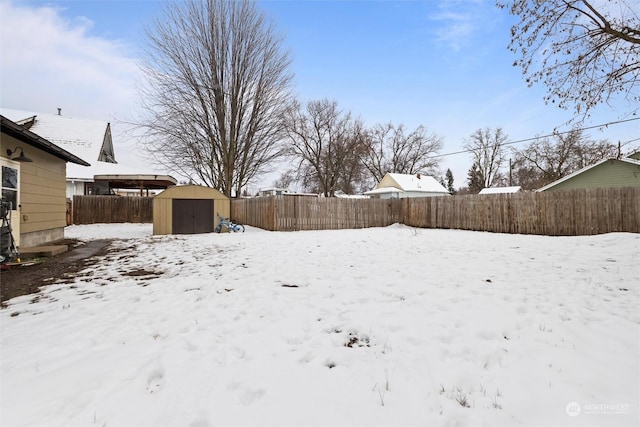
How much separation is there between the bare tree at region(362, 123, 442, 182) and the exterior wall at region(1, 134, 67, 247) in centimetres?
3083

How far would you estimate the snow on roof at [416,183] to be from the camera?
27.8m

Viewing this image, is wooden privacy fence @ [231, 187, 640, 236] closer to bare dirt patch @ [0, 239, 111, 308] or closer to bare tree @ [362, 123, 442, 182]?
bare dirt patch @ [0, 239, 111, 308]

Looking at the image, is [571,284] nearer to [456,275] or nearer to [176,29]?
[456,275]

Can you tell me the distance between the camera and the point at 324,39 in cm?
1188

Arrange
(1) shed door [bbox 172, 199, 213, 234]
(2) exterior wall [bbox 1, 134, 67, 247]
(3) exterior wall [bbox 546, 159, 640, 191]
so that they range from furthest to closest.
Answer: (3) exterior wall [bbox 546, 159, 640, 191]
(1) shed door [bbox 172, 199, 213, 234]
(2) exterior wall [bbox 1, 134, 67, 247]

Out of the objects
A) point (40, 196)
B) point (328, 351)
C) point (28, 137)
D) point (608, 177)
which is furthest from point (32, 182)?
point (608, 177)

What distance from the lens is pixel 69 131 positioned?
20734 millimetres

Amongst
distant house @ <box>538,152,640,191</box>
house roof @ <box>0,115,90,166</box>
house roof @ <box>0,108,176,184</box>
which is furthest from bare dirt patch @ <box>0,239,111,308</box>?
distant house @ <box>538,152,640,191</box>

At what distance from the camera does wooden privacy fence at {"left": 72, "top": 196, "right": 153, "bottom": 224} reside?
54.5 feet

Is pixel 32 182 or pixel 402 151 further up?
pixel 402 151

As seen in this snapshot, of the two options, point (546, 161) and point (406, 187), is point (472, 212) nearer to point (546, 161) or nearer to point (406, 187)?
point (406, 187)

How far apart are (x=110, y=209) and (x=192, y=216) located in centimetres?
916

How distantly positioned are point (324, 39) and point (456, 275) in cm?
1166

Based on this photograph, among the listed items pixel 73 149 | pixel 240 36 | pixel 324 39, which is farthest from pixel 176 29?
pixel 73 149
